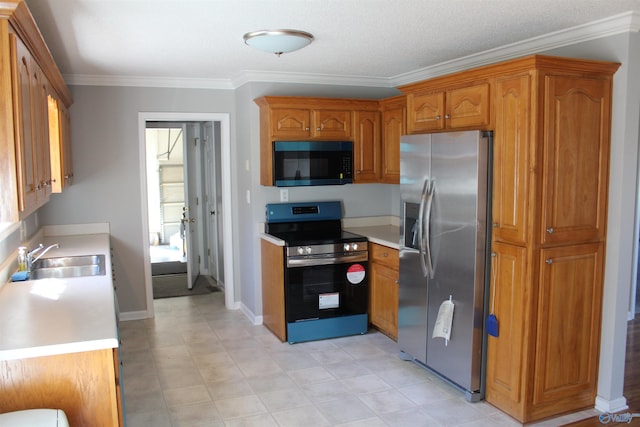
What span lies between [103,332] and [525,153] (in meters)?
2.28

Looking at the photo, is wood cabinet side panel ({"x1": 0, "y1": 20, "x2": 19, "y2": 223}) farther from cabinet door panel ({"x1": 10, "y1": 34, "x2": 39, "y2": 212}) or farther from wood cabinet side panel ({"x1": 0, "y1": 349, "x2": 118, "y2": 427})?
wood cabinet side panel ({"x1": 0, "y1": 349, "x2": 118, "y2": 427})

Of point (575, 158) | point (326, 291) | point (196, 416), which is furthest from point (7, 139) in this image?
point (326, 291)

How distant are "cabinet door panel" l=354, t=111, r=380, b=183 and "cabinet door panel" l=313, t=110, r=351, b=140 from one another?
0.32 ft

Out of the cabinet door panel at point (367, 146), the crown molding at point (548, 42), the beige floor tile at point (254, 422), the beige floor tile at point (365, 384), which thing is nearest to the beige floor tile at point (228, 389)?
the beige floor tile at point (254, 422)

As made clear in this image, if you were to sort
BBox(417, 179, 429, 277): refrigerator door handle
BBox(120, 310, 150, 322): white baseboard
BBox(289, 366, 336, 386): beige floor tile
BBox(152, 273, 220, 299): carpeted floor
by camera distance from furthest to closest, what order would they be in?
BBox(152, 273, 220, 299): carpeted floor
BBox(120, 310, 150, 322): white baseboard
BBox(289, 366, 336, 386): beige floor tile
BBox(417, 179, 429, 277): refrigerator door handle

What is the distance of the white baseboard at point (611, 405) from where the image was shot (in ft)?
10.4

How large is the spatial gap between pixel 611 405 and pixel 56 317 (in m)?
3.07

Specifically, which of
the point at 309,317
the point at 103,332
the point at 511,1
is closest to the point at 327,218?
the point at 309,317

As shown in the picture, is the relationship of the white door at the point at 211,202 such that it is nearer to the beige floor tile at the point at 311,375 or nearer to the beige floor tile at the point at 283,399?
the beige floor tile at the point at 311,375

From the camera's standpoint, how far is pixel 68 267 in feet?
12.0

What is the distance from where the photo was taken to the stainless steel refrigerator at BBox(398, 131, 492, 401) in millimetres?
3146

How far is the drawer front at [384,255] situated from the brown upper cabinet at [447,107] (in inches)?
39.9

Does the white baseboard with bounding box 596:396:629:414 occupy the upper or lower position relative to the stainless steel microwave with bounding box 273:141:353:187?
lower

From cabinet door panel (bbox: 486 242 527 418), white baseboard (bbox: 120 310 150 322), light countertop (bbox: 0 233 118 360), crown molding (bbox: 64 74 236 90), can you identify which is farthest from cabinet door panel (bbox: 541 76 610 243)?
white baseboard (bbox: 120 310 150 322)
